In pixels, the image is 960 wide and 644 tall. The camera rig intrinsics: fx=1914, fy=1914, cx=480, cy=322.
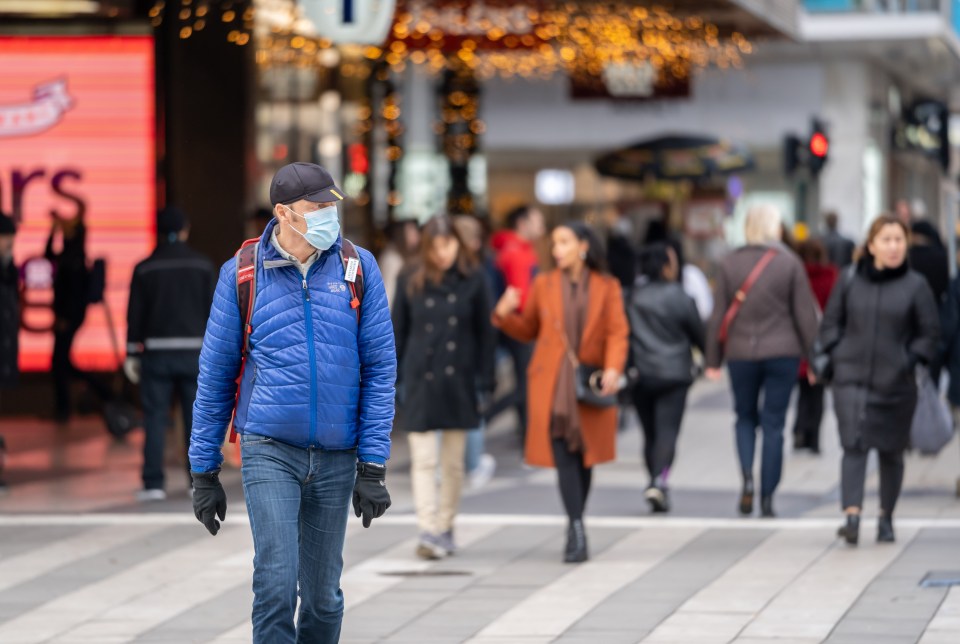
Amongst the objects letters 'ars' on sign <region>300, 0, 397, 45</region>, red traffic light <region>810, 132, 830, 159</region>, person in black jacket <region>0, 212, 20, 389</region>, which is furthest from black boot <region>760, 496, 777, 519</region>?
red traffic light <region>810, 132, 830, 159</region>

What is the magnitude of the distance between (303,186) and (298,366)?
1.86 ft

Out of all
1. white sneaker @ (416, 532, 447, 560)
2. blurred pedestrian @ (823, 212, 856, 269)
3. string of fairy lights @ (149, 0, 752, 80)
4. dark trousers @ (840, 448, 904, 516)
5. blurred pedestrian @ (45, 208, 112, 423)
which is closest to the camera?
white sneaker @ (416, 532, 447, 560)

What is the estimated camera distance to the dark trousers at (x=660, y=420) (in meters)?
11.9

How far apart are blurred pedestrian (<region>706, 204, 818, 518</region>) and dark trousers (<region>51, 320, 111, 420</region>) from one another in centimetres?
682

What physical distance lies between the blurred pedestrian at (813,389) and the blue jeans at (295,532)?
30.7 ft

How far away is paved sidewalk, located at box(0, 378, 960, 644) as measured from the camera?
8.12 m

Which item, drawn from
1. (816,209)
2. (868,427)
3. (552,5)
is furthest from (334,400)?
(816,209)

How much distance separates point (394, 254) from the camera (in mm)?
15664

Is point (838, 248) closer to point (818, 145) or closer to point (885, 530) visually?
point (818, 145)

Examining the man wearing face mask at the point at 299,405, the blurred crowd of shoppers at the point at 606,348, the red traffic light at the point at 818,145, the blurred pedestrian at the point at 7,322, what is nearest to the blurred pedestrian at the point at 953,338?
the blurred crowd of shoppers at the point at 606,348

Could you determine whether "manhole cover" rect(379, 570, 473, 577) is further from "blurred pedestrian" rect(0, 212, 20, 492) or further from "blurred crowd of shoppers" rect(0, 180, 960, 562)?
"blurred pedestrian" rect(0, 212, 20, 492)

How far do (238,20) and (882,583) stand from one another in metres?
8.87

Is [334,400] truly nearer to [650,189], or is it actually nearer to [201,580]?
[201,580]

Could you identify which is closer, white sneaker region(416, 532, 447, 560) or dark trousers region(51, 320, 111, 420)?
white sneaker region(416, 532, 447, 560)
